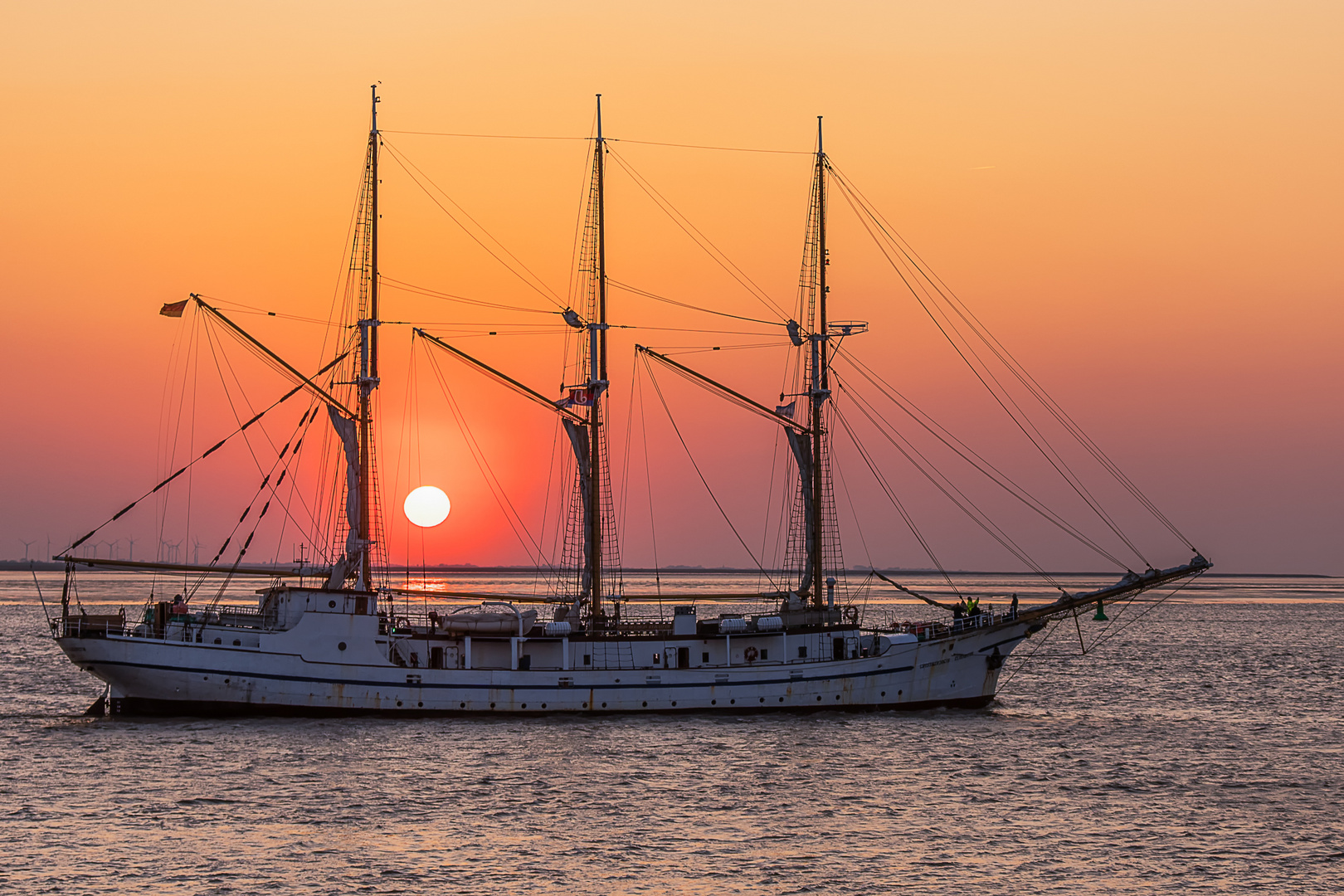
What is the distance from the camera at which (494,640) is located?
66250 mm

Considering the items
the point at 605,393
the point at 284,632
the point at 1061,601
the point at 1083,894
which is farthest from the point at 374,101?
the point at 1083,894

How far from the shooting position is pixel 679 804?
44.3m

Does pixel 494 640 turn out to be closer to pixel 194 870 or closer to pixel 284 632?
pixel 284 632

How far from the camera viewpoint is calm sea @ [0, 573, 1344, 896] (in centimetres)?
3516

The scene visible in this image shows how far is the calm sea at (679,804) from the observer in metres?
35.2

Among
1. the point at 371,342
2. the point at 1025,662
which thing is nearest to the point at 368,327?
the point at 371,342

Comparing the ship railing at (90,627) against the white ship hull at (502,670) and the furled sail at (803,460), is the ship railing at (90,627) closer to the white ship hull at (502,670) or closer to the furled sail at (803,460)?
the white ship hull at (502,670)

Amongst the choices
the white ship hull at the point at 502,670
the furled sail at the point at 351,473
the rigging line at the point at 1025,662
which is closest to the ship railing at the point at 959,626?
the white ship hull at the point at 502,670

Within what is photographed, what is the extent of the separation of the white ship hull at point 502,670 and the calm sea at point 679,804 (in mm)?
1344

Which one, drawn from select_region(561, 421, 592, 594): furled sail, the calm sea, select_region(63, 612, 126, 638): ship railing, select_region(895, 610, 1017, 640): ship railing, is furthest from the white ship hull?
select_region(561, 421, 592, 594): furled sail

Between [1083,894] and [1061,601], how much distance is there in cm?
3845

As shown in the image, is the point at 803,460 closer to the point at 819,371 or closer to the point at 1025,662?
the point at 819,371

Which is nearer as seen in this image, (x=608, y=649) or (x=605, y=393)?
(x=608, y=649)

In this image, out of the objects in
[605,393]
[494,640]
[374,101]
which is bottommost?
[494,640]
